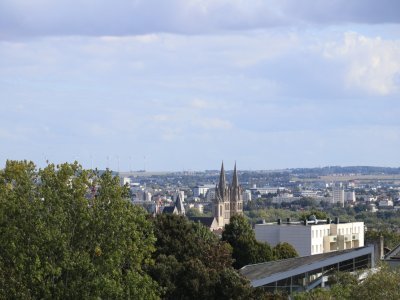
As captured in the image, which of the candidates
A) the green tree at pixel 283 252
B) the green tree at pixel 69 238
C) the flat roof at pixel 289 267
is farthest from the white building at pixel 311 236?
the green tree at pixel 69 238

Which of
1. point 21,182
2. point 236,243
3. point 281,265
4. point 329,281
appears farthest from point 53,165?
point 236,243

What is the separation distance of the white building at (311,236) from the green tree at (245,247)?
14.7 meters

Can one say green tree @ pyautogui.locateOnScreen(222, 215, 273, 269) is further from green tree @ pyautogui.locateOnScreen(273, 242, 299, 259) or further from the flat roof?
the flat roof

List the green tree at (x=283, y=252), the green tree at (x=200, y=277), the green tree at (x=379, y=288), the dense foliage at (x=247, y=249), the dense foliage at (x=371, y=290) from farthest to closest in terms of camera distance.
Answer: the green tree at (x=283, y=252) < the dense foliage at (x=247, y=249) < the green tree at (x=200, y=277) < the dense foliage at (x=371, y=290) < the green tree at (x=379, y=288)

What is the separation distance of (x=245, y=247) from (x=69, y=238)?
50.3m

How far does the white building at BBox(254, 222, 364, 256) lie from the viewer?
112m

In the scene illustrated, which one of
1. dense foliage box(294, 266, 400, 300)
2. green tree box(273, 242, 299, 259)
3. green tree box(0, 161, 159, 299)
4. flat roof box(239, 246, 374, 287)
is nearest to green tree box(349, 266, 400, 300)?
dense foliage box(294, 266, 400, 300)

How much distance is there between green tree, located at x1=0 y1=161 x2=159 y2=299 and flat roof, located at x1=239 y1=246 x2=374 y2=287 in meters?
18.0

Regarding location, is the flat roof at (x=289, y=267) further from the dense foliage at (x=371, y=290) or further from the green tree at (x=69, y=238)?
the green tree at (x=69, y=238)

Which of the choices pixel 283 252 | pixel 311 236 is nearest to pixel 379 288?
pixel 283 252

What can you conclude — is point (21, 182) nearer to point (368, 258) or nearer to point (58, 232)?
point (58, 232)

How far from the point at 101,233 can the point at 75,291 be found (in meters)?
2.46

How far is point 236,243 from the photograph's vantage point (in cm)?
9106

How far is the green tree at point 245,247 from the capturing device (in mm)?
87688
